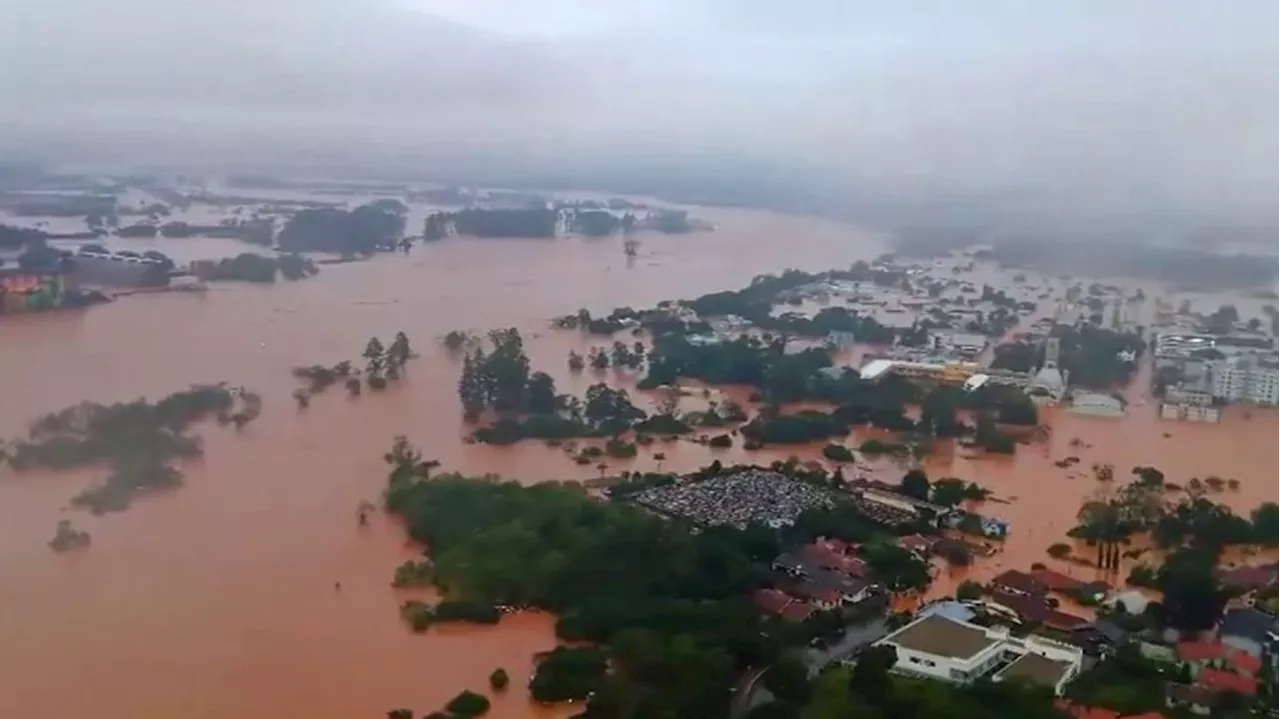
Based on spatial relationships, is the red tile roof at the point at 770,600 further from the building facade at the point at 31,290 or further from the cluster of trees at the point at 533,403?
the building facade at the point at 31,290

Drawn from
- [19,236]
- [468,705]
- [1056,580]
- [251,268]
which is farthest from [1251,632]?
[251,268]

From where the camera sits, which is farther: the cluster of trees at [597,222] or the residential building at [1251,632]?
the cluster of trees at [597,222]

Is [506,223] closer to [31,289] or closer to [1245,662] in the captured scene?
[31,289]

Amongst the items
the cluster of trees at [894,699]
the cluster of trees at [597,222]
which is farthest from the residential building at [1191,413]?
the cluster of trees at [597,222]

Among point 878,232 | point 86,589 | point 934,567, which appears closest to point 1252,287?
point 878,232

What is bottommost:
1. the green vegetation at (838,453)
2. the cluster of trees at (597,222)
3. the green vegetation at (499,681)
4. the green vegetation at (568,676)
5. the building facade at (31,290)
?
the green vegetation at (499,681)

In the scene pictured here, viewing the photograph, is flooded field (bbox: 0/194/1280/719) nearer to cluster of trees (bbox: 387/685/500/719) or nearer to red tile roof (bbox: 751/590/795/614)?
cluster of trees (bbox: 387/685/500/719)
